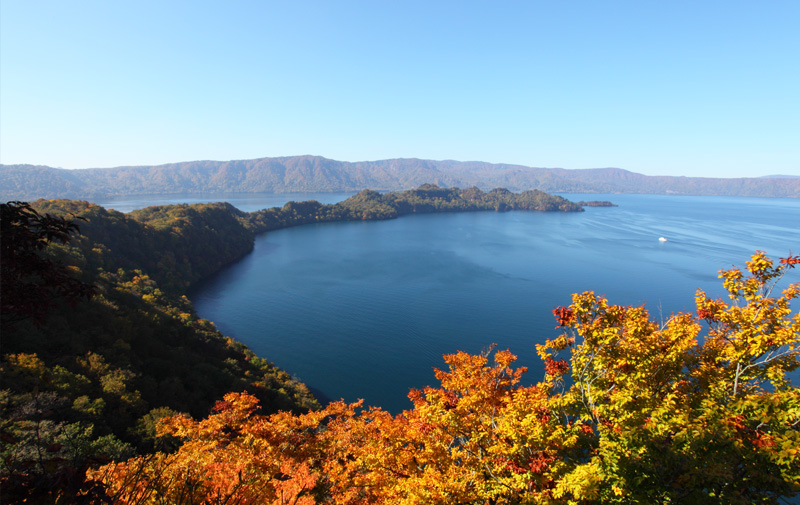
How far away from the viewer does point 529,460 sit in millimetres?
9273

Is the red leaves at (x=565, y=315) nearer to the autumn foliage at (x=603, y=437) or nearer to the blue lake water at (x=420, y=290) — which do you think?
the autumn foliage at (x=603, y=437)

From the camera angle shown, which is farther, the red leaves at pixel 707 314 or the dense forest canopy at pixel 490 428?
the red leaves at pixel 707 314

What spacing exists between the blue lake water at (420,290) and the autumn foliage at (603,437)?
2633 mm

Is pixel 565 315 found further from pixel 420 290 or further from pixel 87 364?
pixel 420 290

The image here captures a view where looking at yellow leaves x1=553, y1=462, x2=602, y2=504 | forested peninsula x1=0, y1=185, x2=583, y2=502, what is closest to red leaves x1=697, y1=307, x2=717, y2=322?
yellow leaves x1=553, y1=462, x2=602, y2=504

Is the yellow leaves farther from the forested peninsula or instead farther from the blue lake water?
the forested peninsula

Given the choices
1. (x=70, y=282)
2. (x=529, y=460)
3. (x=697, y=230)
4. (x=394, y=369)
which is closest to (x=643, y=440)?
(x=529, y=460)

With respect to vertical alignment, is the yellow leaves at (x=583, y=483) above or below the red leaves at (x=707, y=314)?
below

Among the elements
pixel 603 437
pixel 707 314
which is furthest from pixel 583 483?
pixel 707 314

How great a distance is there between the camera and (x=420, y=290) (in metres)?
60.8

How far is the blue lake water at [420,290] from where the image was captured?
127 feet

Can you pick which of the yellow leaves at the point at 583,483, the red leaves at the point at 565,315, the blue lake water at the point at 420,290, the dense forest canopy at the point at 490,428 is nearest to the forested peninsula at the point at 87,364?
the dense forest canopy at the point at 490,428

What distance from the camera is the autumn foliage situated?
777 centimetres

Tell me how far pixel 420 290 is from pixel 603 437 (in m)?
52.0
